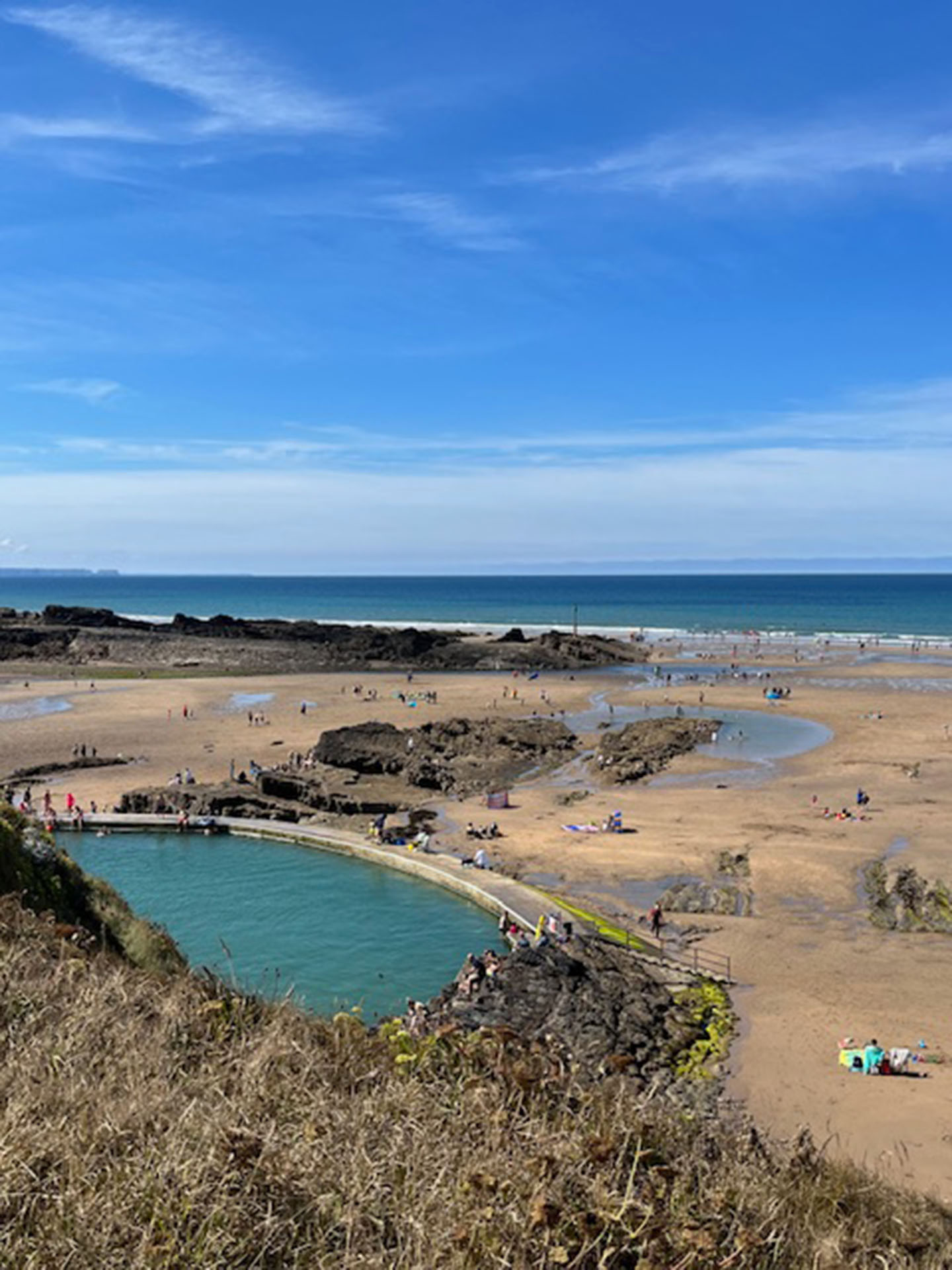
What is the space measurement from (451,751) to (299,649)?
1946 inches

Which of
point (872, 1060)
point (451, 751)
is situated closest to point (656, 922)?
point (872, 1060)

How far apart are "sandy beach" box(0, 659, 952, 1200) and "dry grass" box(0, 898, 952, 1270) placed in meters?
5.03

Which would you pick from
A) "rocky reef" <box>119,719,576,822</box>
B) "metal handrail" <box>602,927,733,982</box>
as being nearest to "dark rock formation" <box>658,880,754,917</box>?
"metal handrail" <box>602,927,733,982</box>

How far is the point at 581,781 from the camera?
129ft

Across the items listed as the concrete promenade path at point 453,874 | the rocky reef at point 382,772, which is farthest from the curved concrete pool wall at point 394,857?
the rocky reef at point 382,772

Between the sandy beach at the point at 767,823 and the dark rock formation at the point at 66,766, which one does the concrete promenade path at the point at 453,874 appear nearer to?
the sandy beach at the point at 767,823

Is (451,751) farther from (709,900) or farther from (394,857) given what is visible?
(709,900)

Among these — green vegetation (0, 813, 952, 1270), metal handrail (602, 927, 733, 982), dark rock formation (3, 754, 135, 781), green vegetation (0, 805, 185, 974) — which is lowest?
metal handrail (602, 927, 733, 982)

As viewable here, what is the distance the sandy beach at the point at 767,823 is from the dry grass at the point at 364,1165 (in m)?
5.03

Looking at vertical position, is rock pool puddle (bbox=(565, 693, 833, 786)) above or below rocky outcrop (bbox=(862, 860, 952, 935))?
above

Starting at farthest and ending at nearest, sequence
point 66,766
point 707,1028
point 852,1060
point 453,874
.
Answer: point 66,766 < point 453,874 < point 707,1028 < point 852,1060

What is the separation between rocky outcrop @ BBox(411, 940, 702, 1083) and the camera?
1573 cm

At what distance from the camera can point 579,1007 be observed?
1659cm

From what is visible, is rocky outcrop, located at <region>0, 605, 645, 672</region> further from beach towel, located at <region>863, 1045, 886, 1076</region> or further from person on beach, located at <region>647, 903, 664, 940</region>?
beach towel, located at <region>863, 1045, 886, 1076</region>
